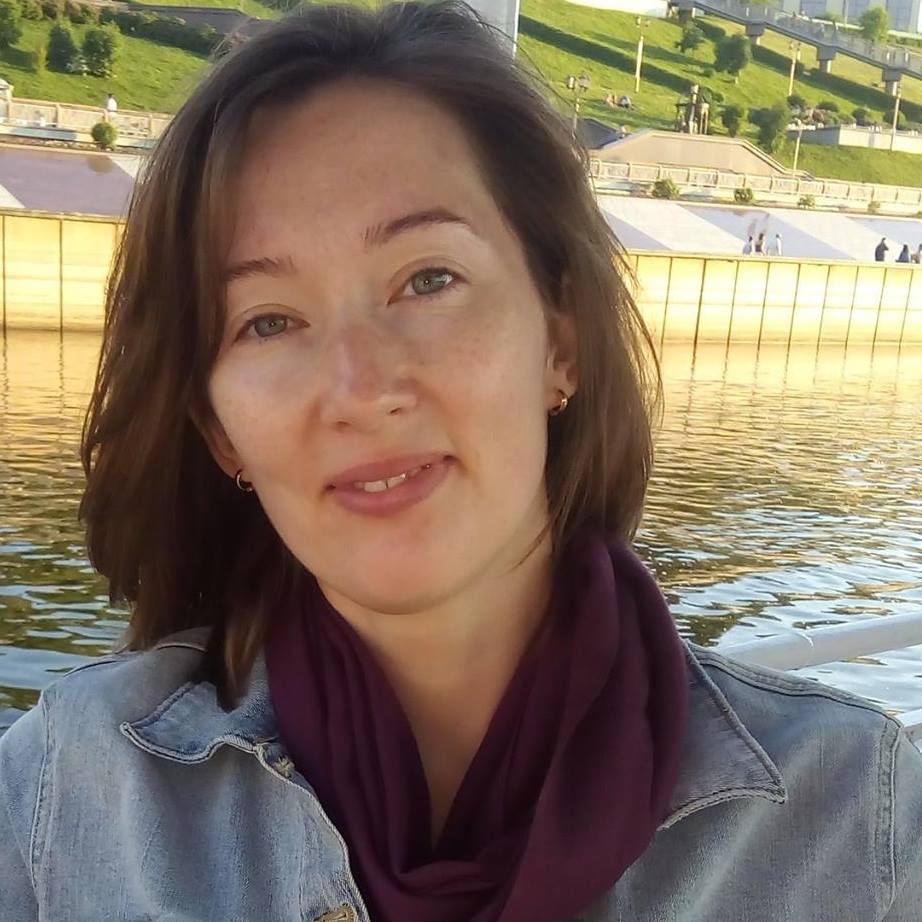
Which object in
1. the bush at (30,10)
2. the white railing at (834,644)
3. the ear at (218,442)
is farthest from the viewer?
the bush at (30,10)

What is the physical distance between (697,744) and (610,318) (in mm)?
527

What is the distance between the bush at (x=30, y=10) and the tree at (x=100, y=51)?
2.54m

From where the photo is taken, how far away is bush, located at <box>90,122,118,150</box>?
2177 cm

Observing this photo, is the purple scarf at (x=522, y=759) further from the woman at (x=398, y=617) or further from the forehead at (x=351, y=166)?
the forehead at (x=351, y=166)

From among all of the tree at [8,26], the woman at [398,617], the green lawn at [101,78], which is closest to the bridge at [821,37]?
the green lawn at [101,78]

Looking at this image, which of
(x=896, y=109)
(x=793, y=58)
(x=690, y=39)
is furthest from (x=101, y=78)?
(x=793, y=58)

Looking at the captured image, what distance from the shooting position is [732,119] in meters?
46.4

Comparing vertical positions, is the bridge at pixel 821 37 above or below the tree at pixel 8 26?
above

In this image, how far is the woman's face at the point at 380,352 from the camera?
1.27 meters

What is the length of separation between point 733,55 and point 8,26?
35410 millimetres

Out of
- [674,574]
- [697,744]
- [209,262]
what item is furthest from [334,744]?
[674,574]

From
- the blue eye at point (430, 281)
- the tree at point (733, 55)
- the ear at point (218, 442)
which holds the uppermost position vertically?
the tree at point (733, 55)

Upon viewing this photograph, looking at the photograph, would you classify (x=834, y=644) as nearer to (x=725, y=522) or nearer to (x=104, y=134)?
(x=725, y=522)

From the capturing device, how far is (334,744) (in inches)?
53.5
